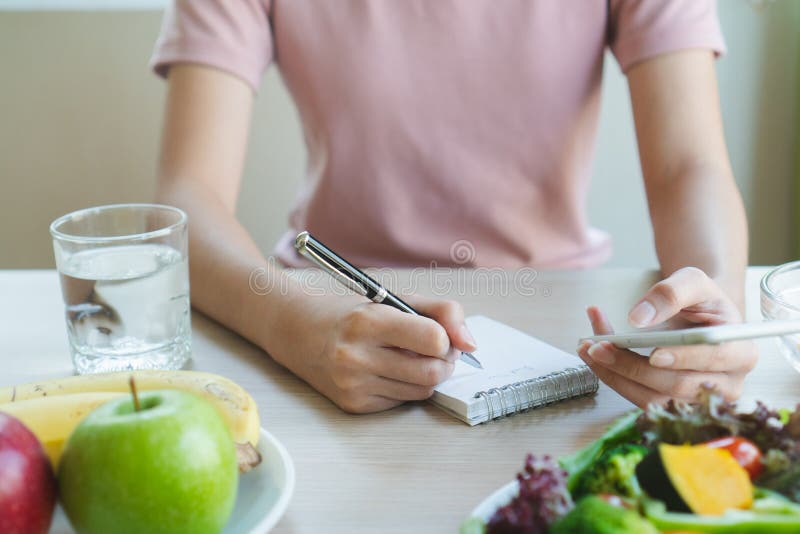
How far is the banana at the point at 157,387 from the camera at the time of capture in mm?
562

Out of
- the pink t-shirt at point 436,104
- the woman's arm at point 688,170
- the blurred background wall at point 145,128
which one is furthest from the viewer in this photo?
the blurred background wall at point 145,128

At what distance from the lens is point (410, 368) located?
2.23ft

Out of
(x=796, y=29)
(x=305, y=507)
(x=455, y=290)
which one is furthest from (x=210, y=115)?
(x=796, y=29)

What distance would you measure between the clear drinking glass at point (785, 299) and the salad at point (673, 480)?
0.60 ft

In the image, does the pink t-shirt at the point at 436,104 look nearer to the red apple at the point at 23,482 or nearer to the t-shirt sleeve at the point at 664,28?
the t-shirt sleeve at the point at 664,28

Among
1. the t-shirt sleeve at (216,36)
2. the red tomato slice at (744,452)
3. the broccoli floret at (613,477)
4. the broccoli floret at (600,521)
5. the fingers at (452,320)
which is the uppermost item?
the t-shirt sleeve at (216,36)

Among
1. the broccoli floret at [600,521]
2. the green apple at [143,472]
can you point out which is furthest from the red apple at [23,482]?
the broccoli floret at [600,521]

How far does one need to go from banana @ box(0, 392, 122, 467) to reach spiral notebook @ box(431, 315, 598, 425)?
0.27 m

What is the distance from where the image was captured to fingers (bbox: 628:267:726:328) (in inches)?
26.4

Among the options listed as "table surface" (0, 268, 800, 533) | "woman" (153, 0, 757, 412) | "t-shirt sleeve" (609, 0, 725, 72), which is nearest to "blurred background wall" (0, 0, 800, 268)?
"woman" (153, 0, 757, 412)

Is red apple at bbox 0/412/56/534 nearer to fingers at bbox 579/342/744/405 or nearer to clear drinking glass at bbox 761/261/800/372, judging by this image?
fingers at bbox 579/342/744/405

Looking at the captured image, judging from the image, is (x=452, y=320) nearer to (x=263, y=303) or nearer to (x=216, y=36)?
(x=263, y=303)

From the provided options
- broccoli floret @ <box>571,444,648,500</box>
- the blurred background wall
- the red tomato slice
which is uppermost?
the red tomato slice

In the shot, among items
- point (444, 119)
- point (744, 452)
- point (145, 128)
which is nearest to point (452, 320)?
point (744, 452)
